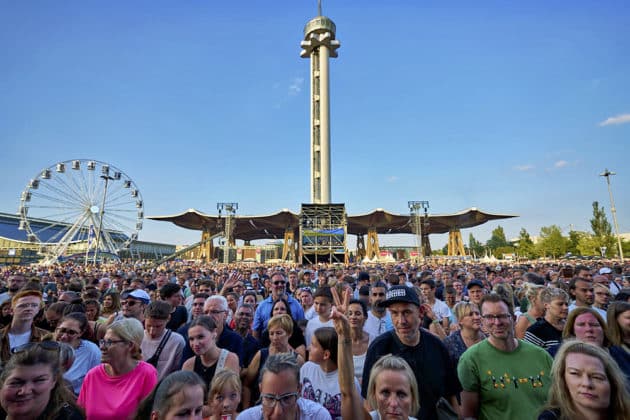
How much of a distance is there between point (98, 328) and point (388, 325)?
12.3ft

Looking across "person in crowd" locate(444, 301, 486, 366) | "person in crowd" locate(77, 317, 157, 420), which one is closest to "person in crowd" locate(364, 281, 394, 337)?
"person in crowd" locate(444, 301, 486, 366)

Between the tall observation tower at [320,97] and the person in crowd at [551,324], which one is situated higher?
the tall observation tower at [320,97]

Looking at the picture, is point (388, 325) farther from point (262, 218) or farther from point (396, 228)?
point (396, 228)

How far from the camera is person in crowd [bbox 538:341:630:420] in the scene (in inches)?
64.2

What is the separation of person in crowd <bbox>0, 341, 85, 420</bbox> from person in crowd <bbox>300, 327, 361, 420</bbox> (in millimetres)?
1555

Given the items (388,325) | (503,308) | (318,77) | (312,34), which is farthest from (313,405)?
(312,34)

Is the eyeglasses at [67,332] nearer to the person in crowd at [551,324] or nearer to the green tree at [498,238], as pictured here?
the person in crowd at [551,324]

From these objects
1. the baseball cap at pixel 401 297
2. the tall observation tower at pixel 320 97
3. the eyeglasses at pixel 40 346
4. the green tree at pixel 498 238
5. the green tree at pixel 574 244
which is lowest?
the eyeglasses at pixel 40 346

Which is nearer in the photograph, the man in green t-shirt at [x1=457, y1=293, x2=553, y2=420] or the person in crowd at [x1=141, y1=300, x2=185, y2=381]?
the man in green t-shirt at [x1=457, y1=293, x2=553, y2=420]

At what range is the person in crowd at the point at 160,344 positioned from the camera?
311 cm

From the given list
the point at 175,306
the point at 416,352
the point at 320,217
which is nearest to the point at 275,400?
the point at 416,352

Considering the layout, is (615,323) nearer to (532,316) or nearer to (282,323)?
(532,316)

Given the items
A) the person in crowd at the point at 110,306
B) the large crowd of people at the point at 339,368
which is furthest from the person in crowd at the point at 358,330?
the person in crowd at the point at 110,306

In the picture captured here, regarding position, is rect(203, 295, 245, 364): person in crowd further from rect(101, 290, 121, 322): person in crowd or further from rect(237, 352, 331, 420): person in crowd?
rect(101, 290, 121, 322): person in crowd
